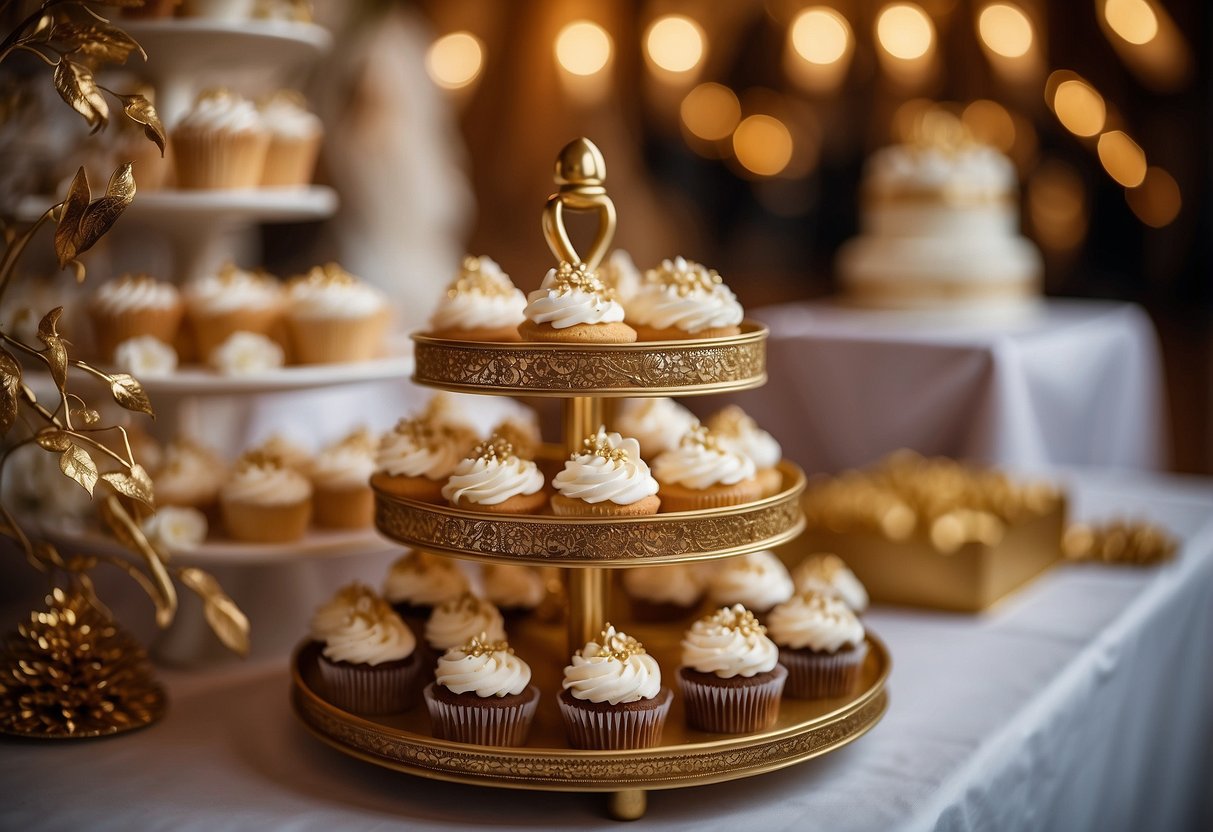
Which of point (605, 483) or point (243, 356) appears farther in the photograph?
point (243, 356)

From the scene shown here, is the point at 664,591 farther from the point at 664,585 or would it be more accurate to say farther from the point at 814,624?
the point at 814,624

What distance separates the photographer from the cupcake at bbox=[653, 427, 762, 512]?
1547 millimetres

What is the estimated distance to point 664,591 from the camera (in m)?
1.93

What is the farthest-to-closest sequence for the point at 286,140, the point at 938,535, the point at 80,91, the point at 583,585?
the point at 938,535
the point at 286,140
the point at 583,585
the point at 80,91

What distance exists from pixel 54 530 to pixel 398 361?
632mm

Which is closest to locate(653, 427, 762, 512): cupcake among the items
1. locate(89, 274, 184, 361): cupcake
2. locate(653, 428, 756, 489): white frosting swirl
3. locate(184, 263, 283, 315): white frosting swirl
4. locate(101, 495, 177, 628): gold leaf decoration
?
locate(653, 428, 756, 489): white frosting swirl

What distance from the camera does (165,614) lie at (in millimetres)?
1713

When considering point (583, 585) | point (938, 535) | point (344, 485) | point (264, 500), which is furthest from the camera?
point (938, 535)

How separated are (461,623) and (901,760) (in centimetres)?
62

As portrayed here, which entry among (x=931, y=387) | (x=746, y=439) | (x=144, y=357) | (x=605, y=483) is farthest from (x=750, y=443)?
(x=931, y=387)

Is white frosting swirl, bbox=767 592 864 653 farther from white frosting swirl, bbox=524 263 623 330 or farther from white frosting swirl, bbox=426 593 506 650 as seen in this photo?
white frosting swirl, bbox=524 263 623 330

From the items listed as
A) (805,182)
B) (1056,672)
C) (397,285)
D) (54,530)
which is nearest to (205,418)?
(54,530)

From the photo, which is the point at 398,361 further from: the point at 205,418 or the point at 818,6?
the point at 818,6

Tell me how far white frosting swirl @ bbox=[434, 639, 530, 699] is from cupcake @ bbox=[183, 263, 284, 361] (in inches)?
32.4
